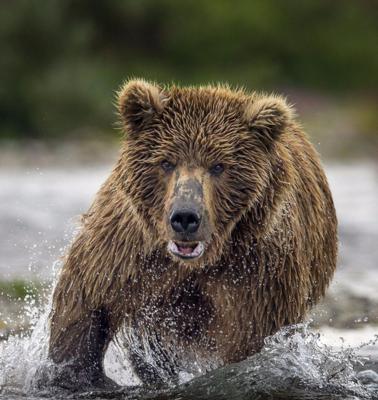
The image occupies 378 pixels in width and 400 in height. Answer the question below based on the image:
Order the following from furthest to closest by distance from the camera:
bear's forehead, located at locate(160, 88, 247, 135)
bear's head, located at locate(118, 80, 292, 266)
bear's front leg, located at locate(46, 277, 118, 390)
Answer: bear's front leg, located at locate(46, 277, 118, 390) → bear's forehead, located at locate(160, 88, 247, 135) → bear's head, located at locate(118, 80, 292, 266)

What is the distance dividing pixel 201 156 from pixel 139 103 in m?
0.46

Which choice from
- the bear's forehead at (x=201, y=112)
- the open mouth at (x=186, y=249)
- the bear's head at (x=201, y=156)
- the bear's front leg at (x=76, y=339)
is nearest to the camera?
the open mouth at (x=186, y=249)

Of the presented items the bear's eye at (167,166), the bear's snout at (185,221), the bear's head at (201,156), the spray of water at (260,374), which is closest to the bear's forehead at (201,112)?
the bear's head at (201,156)

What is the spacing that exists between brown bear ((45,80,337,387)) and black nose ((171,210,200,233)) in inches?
0.5

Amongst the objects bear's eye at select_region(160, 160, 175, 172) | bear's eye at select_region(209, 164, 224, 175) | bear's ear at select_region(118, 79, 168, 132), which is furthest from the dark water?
bear's ear at select_region(118, 79, 168, 132)

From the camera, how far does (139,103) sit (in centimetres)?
655

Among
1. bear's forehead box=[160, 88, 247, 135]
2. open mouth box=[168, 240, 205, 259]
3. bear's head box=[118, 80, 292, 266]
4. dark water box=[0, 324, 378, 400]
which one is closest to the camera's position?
open mouth box=[168, 240, 205, 259]

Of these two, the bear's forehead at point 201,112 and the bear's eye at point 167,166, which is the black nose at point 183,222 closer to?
the bear's eye at point 167,166

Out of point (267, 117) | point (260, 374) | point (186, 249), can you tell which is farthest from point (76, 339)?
point (267, 117)

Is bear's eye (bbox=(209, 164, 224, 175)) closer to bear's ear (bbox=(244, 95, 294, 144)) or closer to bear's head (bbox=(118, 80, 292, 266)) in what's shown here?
bear's head (bbox=(118, 80, 292, 266))

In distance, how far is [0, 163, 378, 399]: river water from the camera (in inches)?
281

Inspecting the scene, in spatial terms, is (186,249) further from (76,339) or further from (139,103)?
(76,339)

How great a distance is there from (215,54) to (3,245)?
21776 mm

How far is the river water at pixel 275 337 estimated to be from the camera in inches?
281
